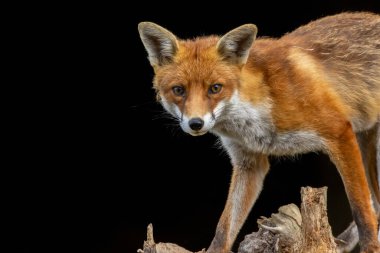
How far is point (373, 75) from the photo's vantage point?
645 cm

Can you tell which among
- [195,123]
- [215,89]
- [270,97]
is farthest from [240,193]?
[195,123]

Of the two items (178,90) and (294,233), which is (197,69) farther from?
(294,233)

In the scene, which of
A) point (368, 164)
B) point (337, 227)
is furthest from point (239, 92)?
point (337, 227)

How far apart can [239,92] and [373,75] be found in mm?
1521

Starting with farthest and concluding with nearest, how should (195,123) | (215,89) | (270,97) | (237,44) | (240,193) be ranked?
(240,193) → (270,97) → (237,44) → (215,89) → (195,123)

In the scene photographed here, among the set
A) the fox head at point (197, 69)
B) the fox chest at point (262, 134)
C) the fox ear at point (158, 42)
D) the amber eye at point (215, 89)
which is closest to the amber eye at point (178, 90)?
the fox head at point (197, 69)

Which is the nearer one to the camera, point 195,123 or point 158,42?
point 195,123

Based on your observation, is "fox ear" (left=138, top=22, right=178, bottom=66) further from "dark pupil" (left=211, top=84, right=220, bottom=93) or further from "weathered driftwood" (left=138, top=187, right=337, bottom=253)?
"weathered driftwood" (left=138, top=187, right=337, bottom=253)

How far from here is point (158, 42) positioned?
5695 mm

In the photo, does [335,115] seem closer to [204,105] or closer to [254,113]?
[254,113]

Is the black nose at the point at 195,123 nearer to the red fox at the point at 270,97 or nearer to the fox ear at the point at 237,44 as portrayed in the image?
the red fox at the point at 270,97

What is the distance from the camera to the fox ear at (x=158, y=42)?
559 centimetres

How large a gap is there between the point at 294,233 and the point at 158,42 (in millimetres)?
1913

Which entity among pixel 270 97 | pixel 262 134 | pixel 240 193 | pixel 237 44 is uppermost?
pixel 237 44
